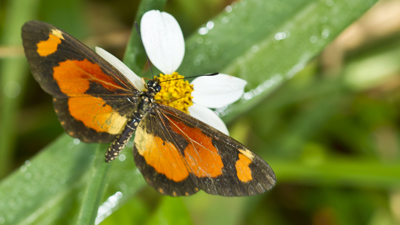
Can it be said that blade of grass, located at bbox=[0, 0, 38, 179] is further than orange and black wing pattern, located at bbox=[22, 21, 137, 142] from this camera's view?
Yes

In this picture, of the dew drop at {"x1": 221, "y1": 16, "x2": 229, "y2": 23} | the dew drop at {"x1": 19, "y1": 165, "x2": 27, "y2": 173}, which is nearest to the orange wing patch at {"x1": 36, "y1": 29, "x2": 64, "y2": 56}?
the dew drop at {"x1": 19, "y1": 165, "x2": 27, "y2": 173}

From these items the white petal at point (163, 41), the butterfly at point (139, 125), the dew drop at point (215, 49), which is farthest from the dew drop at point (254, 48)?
the butterfly at point (139, 125)

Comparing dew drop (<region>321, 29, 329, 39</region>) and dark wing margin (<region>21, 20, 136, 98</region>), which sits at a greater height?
dew drop (<region>321, 29, 329, 39</region>)

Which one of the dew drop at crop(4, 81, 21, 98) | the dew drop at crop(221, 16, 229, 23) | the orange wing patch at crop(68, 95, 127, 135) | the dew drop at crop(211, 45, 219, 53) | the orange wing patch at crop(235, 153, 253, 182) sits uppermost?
the dew drop at crop(221, 16, 229, 23)

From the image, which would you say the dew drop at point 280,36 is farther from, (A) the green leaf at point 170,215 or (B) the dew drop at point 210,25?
(A) the green leaf at point 170,215

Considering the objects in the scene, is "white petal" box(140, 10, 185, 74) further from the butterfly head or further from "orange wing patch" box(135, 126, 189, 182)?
"orange wing patch" box(135, 126, 189, 182)

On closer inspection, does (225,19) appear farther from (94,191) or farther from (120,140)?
(94,191)
